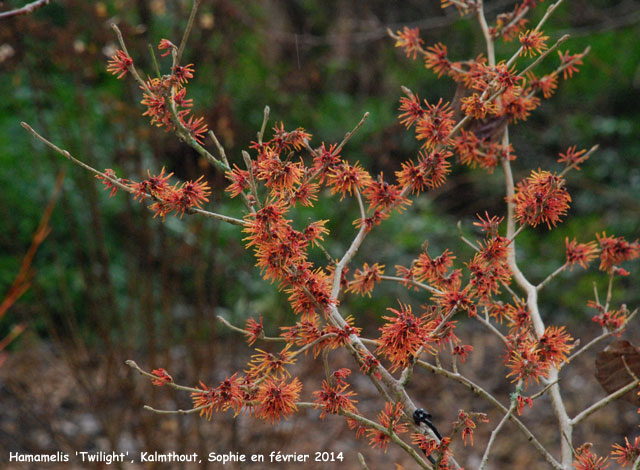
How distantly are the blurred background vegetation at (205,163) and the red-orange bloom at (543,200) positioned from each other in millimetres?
1348

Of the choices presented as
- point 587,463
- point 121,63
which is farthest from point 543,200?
point 121,63

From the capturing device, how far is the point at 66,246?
3.64 m

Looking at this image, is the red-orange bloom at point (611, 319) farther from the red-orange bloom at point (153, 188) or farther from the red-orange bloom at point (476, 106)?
the red-orange bloom at point (153, 188)

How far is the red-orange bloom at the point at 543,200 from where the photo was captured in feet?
2.84

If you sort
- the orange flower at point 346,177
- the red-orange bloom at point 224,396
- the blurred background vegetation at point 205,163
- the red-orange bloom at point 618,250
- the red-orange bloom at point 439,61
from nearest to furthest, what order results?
the red-orange bloom at point 224,396 → the orange flower at point 346,177 → the red-orange bloom at point 618,250 → the red-orange bloom at point 439,61 → the blurred background vegetation at point 205,163

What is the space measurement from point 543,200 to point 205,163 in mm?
1463

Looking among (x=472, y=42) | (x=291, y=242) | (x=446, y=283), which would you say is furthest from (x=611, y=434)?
(x=472, y=42)

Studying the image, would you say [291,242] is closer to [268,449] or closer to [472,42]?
[268,449]

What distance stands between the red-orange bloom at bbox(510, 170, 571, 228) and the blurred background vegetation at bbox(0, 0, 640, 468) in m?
1.35

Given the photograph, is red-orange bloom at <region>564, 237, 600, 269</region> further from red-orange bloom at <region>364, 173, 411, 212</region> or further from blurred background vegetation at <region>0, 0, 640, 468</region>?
blurred background vegetation at <region>0, 0, 640, 468</region>

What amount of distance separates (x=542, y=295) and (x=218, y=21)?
127 inches

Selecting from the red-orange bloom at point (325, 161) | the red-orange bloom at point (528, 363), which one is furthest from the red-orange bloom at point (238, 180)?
the red-orange bloom at point (528, 363)

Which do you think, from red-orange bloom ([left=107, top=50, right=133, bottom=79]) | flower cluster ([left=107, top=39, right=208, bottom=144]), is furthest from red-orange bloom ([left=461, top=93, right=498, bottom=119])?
red-orange bloom ([left=107, top=50, right=133, bottom=79])

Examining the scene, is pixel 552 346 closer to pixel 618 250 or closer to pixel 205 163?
pixel 618 250
